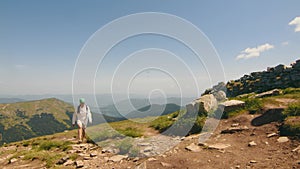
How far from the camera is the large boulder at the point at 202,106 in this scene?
43.4ft

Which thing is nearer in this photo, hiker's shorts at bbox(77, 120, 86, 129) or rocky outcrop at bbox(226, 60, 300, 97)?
hiker's shorts at bbox(77, 120, 86, 129)

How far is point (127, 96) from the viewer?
1748 cm

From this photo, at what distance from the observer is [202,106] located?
43.8ft

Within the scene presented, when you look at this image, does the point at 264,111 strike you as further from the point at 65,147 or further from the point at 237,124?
the point at 65,147

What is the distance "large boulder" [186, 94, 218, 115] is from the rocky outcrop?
10.3 metres

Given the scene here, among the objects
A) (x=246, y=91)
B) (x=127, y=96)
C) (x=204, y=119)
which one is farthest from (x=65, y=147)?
(x=246, y=91)

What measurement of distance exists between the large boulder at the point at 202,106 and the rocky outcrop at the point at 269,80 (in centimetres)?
1034

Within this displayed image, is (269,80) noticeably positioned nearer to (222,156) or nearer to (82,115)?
(222,156)

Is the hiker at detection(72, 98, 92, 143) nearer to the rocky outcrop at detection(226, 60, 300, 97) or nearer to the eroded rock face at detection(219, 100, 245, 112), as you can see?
the eroded rock face at detection(219, 100, 245, 112)

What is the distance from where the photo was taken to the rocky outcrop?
20267mm

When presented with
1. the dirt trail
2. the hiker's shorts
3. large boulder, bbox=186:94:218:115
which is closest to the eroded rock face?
large boulder, bbox=186:94:218:115

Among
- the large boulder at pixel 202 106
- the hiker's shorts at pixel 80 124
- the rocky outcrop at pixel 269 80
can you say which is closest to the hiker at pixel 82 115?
the hiker's shorts at pixel 80 124

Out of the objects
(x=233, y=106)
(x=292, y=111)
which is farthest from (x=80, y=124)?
(x=292, y=111)

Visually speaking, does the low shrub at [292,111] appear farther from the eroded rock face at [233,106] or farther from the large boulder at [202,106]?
the large boulder at [202,106]
